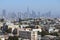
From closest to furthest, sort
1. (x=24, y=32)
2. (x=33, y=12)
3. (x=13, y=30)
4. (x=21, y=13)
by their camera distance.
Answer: (x=24, y=32) → (x=13, y=30) → (x=21, y=13) → (x=33, y=12)

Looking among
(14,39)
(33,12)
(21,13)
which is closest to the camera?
(14,39)

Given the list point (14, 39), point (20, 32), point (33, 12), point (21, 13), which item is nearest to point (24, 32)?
point (20, 32)

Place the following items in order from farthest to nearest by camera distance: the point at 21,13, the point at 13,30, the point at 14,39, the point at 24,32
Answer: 1. the point at 21,13
2. the point at 13,30
3. the point at 24,32
4. the point at 14,39

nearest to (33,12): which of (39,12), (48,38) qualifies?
(39,12)

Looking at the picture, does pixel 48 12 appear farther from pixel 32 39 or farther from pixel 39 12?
pixel 32 39

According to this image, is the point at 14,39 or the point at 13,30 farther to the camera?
the point at 13,30

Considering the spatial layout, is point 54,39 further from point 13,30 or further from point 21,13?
point 21,13

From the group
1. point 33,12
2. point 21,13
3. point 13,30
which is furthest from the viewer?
point 33,12

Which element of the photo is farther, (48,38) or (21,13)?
(21,13)

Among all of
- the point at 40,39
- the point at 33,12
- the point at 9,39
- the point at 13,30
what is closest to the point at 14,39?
the point at 9,39
